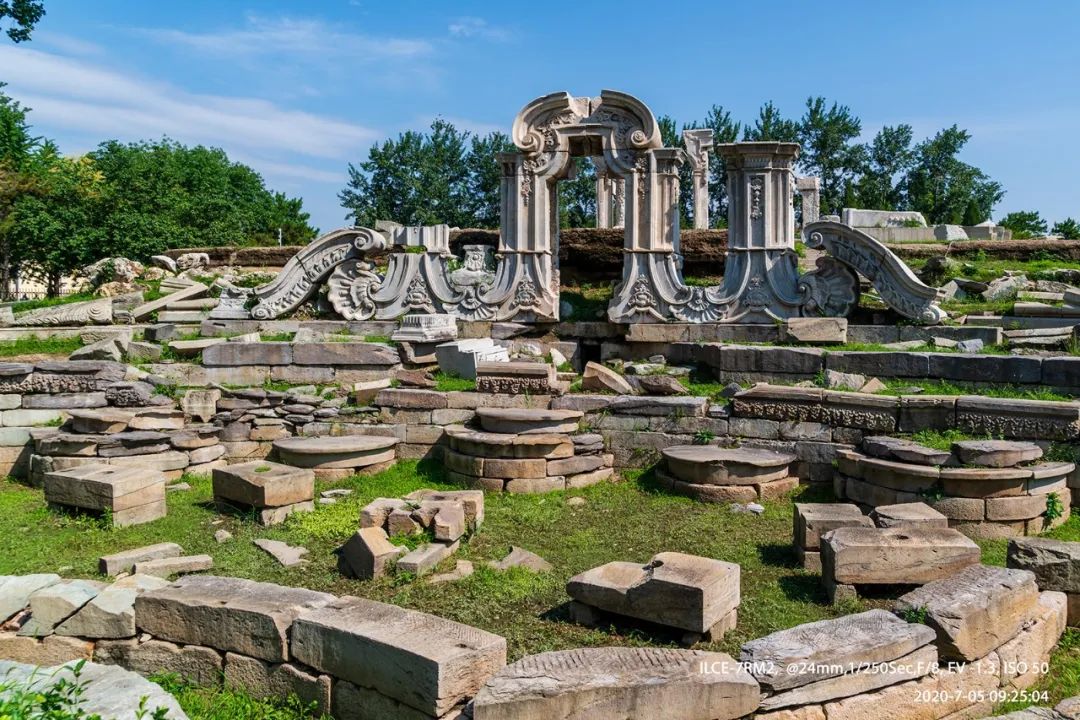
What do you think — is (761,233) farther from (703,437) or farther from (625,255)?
(703,437)

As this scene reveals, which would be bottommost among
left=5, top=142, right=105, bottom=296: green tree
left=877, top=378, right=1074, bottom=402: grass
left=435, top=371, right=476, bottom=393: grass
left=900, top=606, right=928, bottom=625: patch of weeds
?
left=900, top=606, right=928, bottom=625: patch of weeds

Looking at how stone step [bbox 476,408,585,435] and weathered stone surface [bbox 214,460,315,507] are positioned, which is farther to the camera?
stone step [bbox 476,408,585,435]

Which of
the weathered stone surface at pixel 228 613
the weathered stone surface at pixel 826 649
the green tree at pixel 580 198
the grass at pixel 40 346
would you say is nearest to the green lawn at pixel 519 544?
the weathered stone surface at pixel 228 613

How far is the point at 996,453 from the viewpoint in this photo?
6758 millimetres

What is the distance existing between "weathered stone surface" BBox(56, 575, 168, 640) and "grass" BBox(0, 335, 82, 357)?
7.27 m

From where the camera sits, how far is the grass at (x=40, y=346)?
1099 centimetres

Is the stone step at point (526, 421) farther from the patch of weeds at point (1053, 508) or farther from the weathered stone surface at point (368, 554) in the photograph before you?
the patch of weeds at point (1053, 508)

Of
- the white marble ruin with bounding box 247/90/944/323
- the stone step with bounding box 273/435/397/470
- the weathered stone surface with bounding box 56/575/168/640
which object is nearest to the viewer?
the weathered stone surface with bounding box 56/575/168/640

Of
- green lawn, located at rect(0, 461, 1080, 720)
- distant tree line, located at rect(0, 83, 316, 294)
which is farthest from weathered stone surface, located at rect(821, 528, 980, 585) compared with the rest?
distant tree line, located at rect(0, 83, 316, 294)

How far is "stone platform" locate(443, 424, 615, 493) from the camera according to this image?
327 inches

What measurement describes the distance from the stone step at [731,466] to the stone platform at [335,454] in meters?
3.29

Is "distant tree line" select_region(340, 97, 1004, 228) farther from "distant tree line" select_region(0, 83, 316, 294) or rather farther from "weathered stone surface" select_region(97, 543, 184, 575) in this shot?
"weathered stone surface" select_region(97, 543, 184, 575)

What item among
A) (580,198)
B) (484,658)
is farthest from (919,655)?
(580,198)

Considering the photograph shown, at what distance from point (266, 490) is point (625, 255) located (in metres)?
5.96
